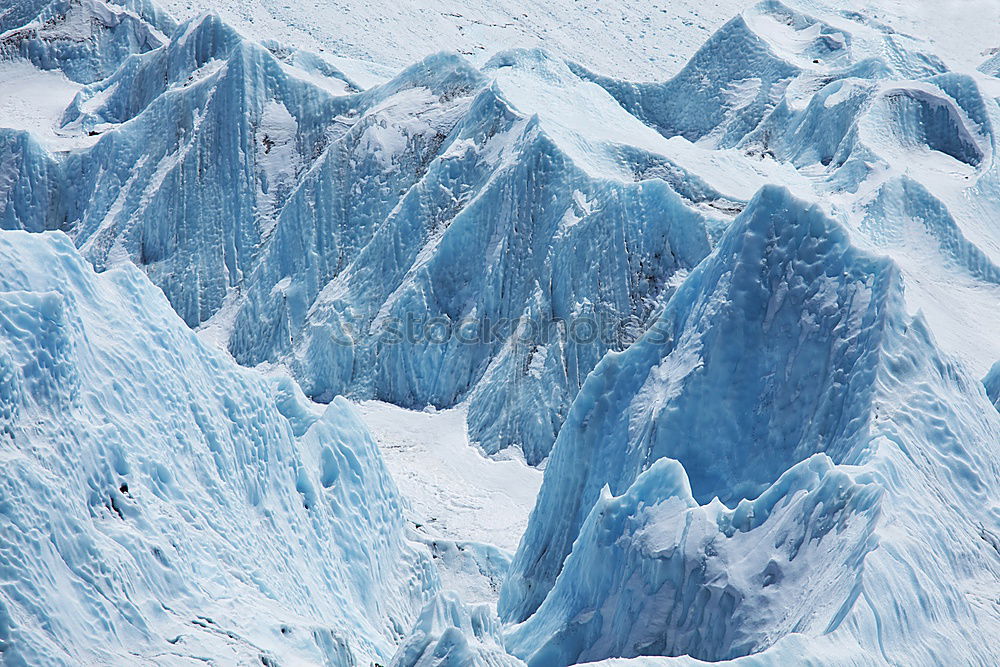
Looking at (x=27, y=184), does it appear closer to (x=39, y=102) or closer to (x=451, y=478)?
(x=39, y=102)

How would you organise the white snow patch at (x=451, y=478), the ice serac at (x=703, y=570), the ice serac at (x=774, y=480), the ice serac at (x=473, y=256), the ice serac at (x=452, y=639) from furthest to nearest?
the ice serac at (x=473, y=256) < the white snow patch at (x=451, y=478) < the ice serac at (x=703, y=570) < the ice serac at (x=774, y=480) < the ice serac at (x=452, y=639)

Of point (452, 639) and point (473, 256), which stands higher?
point (452, 639)

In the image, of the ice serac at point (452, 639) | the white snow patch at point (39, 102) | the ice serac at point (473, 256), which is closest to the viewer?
the ice serac at point (452, 639)

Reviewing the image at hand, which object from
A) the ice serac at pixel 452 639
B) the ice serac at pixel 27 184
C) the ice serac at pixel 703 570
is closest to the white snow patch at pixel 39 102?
the ice serac at pixel 27 184

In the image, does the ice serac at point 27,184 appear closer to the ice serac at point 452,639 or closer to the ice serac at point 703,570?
the ice serac at point 703,570

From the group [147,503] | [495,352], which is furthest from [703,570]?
[495,352]

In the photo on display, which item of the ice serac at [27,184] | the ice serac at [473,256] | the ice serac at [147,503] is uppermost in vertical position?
the ice serac at [147,503]
